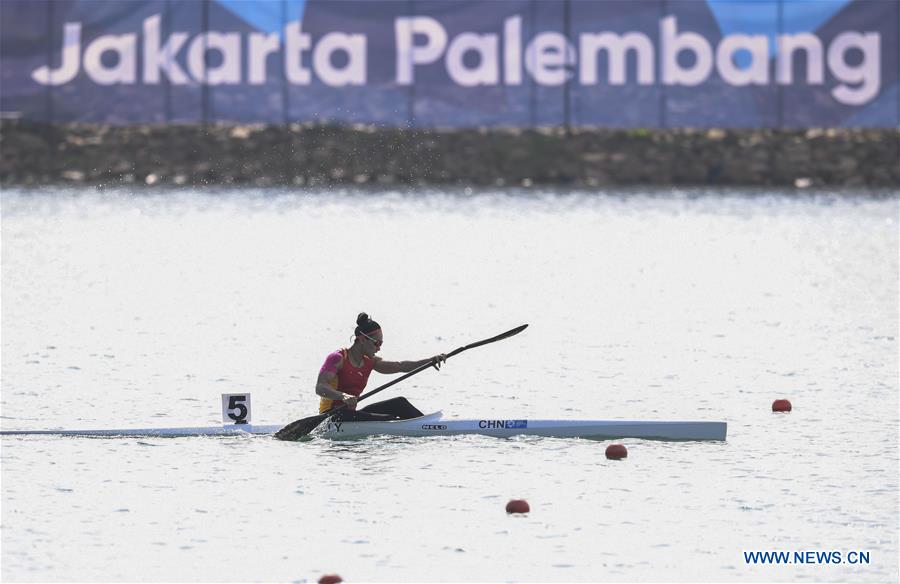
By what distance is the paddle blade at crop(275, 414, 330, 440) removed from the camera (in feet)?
76.2

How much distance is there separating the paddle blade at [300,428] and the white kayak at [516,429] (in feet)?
0.61

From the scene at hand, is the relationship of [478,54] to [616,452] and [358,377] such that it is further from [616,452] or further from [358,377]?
[616,452]

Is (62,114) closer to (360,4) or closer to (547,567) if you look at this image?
(360,4)

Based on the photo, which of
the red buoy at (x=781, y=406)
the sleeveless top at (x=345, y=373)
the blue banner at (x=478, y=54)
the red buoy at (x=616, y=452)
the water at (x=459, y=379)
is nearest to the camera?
the water at (x=459, y=379)

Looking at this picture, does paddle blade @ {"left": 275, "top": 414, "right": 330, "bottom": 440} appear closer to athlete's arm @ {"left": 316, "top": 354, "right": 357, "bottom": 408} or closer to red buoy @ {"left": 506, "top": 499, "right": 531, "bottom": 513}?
athlete's arm @ {"left": 316, "top": 354, "right": 357, "bottom": 408}

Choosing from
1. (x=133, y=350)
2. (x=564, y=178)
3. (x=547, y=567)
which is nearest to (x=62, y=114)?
(x=564, y=178)

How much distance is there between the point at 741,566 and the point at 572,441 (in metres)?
5.73

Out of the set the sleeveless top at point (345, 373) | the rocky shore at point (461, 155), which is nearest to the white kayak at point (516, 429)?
the sleeveless top at point (345, 373)

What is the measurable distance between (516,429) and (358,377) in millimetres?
1880

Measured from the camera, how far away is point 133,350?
3166 centimetres

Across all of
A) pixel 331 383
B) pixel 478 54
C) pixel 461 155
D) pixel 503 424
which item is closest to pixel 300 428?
pixel 331 383

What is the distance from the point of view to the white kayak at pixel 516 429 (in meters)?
23.4

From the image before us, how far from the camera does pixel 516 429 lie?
23.5 meters

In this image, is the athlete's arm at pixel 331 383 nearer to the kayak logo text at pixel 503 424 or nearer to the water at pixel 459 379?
the water at pixel 459 379
